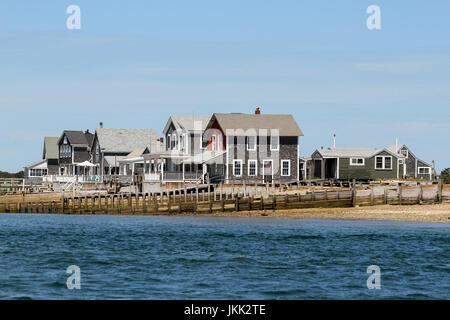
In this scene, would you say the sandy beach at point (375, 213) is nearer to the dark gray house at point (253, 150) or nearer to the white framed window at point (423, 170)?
the dark gray house at point (253, 150)

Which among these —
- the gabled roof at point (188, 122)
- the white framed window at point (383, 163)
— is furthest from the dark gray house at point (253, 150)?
the white framed window at point (383, 163)

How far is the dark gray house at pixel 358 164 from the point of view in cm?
7556

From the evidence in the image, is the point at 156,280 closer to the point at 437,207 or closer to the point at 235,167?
the point at 437,207

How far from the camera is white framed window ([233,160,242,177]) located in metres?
71.6

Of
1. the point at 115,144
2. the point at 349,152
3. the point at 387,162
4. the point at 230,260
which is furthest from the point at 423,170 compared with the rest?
the point at 230,260

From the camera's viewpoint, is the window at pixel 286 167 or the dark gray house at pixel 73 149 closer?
the window at pixel 286 167

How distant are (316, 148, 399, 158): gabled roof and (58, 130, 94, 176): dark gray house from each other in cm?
4400

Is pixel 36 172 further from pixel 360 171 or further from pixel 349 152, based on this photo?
pixel 360 171

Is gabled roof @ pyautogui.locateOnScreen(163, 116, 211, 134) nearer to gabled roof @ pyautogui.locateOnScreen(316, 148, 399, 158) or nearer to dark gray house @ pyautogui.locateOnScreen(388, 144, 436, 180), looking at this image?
gabled roof @ pyautogui.locateOnScreen(316, 148, 399, 158)

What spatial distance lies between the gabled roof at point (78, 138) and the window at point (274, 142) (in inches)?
1782

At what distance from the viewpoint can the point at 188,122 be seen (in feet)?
261

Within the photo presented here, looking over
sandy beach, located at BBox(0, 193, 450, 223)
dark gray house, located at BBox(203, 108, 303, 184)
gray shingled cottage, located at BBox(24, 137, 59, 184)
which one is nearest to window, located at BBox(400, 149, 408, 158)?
dark gray house, located at BBox(203, 108, 303, 184)

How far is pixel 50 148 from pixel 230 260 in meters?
95.1

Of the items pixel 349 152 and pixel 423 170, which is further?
pixel 423 170
